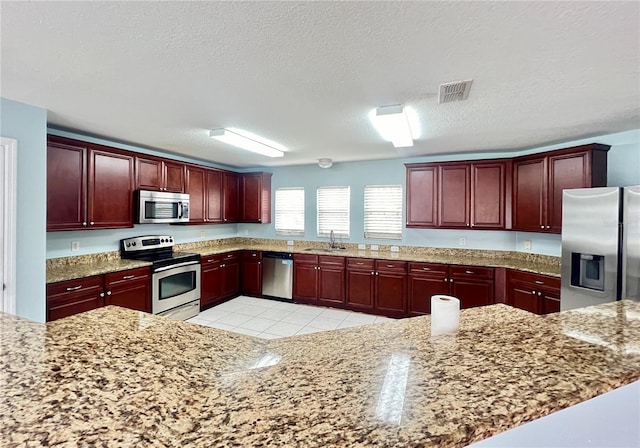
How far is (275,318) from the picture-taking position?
4488mm

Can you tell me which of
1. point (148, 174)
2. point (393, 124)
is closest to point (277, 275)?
point (148, 174)

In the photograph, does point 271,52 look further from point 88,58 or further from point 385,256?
point 385,256

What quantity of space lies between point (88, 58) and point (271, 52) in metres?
1.11

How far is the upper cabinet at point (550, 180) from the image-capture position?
3408 millimetres

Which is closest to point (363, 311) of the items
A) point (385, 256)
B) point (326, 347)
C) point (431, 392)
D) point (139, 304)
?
point (385, 256)

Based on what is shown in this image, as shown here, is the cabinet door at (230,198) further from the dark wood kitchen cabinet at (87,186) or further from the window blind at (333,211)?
the dark wood kitchen cabinet at (87,186)

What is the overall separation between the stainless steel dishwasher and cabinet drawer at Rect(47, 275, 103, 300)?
2548mm

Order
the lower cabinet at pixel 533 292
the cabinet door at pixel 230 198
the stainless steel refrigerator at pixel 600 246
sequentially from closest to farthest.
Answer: the stainless steel refrigerator at pixel 600 246
the lower cabinet at pixel 533 292
the cabinet door at pixel 230 198

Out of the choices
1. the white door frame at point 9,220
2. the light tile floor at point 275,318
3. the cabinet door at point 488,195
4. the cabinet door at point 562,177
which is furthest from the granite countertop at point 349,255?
the light tile floor at point 275,318

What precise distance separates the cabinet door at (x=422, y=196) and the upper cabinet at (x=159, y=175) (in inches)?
139

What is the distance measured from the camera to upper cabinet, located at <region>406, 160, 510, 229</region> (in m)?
4.29

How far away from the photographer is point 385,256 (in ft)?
15.5

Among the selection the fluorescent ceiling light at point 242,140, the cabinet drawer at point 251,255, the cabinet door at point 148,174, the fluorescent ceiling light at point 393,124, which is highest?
the fluorescent ceiling light at point 242,140

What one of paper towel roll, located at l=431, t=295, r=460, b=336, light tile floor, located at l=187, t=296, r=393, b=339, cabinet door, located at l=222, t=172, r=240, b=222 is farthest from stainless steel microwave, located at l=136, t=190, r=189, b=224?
paper towel roll, located at l=431, t=295, r=460, b=336
